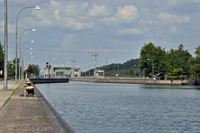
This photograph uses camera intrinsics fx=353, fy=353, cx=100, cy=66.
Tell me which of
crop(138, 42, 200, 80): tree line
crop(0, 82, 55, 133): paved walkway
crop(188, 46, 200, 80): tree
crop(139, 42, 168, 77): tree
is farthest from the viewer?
crop(139, 42, 168, 77): tree

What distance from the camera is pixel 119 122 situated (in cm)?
2723

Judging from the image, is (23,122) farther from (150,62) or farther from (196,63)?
(150,62)

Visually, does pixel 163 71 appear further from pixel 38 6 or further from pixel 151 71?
pixel 38 6

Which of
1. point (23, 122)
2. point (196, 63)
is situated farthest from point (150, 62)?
point (23, 122)

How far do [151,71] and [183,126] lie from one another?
143654 millimetres

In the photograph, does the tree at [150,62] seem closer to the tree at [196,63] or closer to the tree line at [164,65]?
the tree line at [164,65]

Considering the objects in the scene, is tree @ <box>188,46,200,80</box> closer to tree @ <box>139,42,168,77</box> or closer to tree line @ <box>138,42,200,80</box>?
tree line @ <box>138,42,200,80</box>

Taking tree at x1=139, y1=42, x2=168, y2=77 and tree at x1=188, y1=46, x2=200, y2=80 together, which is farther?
tree at x1=139, y1=42, x2=168, y2=77

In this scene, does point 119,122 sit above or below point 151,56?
below

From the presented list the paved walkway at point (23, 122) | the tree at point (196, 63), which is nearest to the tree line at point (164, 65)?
the tree at point (196, 63)

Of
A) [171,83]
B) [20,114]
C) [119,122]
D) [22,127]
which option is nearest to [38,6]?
[119,122]

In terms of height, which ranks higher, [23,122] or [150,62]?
[150,62]

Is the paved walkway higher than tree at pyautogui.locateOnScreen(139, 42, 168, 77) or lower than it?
lower

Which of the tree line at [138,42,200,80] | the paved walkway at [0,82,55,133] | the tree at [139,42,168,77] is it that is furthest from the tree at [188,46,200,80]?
the paved walkway at [0,82,55,133]
